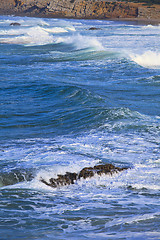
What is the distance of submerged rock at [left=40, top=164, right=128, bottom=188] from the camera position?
5902 mm

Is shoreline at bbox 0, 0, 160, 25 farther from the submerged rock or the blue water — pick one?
the submerged rock

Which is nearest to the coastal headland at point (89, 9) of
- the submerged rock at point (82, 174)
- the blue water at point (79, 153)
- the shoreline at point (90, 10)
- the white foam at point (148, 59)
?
the shoreline at point (90, 10)

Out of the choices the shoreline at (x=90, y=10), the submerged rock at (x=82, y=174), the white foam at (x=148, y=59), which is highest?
the shoreline at (x=90, y=10)

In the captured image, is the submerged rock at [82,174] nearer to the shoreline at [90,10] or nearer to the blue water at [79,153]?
the blue water at [79,153]

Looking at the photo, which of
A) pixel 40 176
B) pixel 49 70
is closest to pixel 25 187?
pixel 40 176

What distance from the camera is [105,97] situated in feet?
39.8

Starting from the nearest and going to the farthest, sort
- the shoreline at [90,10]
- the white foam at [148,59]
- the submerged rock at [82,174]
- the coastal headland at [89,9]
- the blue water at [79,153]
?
the blue water at [79,153] → the submerged rock at [82,174] → the white foam at [148,59] → the shoreline at [90,10] → the coastal headland at [89,9]

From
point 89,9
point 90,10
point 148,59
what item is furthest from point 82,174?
point 89,9

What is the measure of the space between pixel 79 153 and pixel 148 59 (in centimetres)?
1436

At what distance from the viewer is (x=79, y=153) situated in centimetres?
712

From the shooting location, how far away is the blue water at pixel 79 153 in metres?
4.68

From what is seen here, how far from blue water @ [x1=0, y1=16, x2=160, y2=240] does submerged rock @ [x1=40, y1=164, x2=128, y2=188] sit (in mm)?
99

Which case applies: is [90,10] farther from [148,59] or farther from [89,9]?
[148,59]

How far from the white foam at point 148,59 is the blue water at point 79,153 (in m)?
3.86
